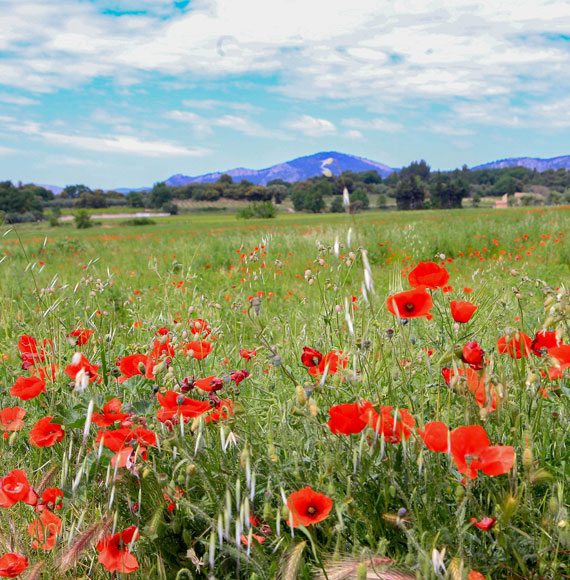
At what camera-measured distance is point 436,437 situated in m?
1.14

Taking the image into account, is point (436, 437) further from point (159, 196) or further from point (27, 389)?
point (159, 196)

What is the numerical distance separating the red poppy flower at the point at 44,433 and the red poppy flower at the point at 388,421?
967 mm

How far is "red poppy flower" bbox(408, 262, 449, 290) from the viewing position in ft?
4.48

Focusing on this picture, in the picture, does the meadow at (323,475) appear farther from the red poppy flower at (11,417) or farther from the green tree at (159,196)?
the green tree at (159,196)

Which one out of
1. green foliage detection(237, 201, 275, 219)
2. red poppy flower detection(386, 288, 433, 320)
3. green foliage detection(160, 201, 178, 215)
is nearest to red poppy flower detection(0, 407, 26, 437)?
red poppy flower detection(386, 288, 433, 320)

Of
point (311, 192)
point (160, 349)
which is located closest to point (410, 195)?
point (311, 192)

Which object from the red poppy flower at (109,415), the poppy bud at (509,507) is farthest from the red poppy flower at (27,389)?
the poppy bud at (509,507)

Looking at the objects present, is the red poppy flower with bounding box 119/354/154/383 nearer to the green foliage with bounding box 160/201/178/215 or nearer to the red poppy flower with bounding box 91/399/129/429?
the red poppy flower with bounding box 91/399/129/429

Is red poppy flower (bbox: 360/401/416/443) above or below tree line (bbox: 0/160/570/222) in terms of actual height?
below

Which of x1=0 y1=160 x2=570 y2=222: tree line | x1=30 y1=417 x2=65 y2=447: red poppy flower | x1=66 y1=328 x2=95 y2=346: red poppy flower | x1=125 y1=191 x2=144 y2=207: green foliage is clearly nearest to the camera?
x1=30 y1=417 x2=65 y2=447: red poppy flower

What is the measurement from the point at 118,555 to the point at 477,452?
3.05 feet

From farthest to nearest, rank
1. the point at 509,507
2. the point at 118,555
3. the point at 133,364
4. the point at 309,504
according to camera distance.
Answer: the point at 133,364 < the point at 118,555 < the point at 309,504 < the point at 509,507

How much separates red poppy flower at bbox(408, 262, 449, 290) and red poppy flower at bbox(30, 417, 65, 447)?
1179 millimetres

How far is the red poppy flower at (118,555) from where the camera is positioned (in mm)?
1250
